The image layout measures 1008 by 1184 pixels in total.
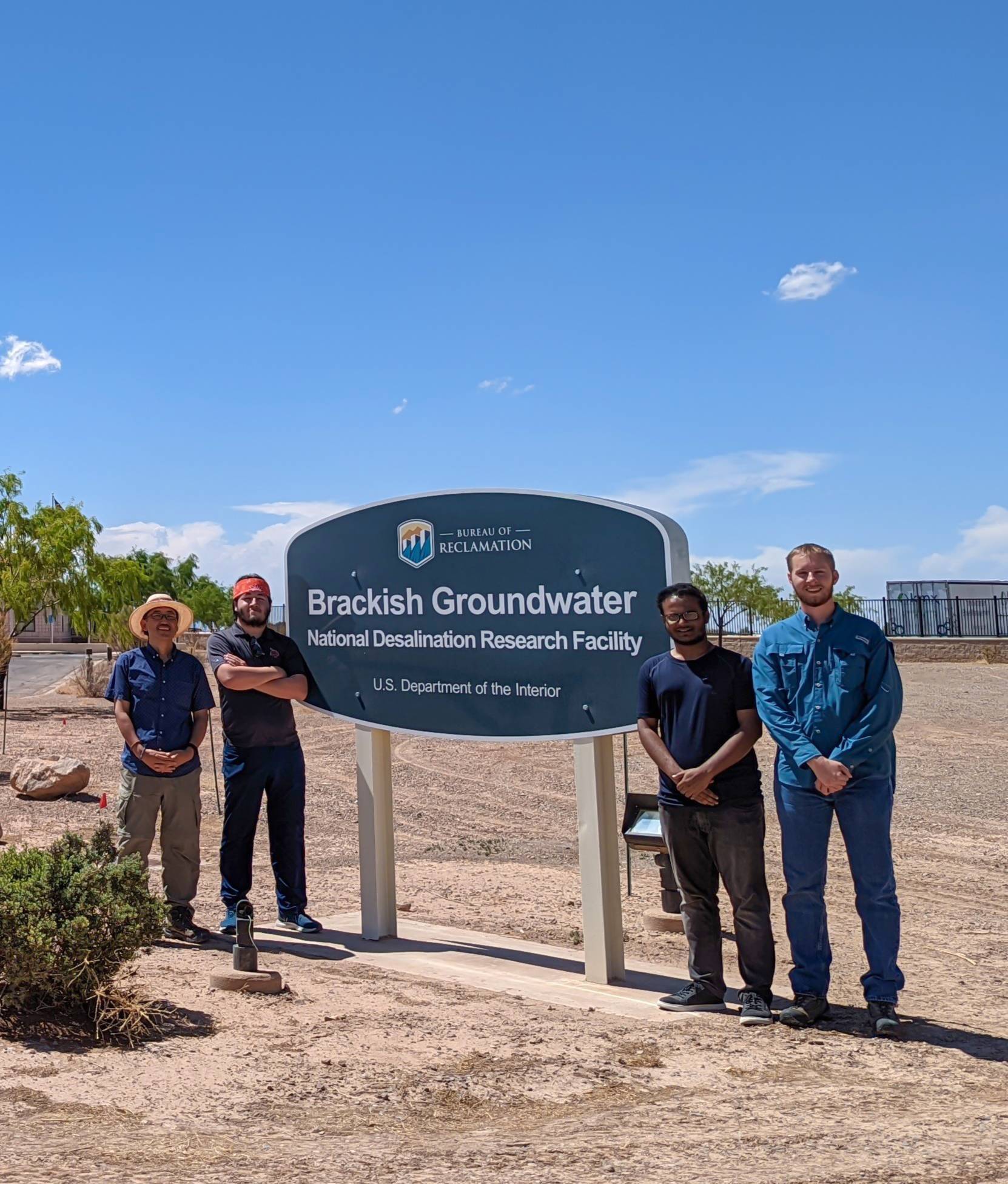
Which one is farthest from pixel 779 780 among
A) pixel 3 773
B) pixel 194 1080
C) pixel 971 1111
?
pixel 3 773

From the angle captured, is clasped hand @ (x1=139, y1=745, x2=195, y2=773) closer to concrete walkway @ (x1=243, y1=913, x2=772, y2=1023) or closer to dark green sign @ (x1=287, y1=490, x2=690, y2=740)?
dark green sign @ (x1=287, y1=490, x2=690, y2=740)

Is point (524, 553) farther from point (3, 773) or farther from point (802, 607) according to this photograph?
point (3, 773)

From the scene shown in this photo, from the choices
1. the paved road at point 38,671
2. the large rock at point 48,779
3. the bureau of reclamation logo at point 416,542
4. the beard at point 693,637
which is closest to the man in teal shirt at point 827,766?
the beard at point 693,637

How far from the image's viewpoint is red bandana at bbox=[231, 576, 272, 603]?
6.96m

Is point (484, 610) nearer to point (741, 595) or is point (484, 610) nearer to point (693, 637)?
point (693, 637)

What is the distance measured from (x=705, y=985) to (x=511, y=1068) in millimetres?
1288

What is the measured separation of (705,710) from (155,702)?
11.0 ft

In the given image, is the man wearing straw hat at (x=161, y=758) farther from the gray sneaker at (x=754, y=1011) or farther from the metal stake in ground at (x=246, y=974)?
the gray sneaker at (x=754, y=1011)

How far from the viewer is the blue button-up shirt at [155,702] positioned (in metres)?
7.04

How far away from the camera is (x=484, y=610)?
21.8ft

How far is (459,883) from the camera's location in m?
9.44

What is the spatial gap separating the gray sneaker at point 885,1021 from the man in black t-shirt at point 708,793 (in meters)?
0.43

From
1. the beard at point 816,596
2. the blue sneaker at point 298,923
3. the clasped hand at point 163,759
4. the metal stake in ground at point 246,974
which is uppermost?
the beard at point 816,596

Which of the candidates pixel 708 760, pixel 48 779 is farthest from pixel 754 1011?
pixel 48 779
